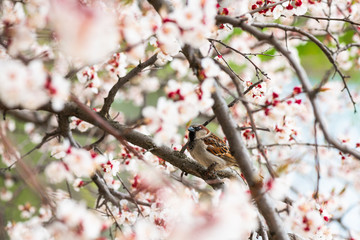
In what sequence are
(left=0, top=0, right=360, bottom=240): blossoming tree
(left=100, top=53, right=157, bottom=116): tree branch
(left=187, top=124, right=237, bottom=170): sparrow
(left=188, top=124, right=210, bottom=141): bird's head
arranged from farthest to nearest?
1. (left=188, top=124, right=210, bottom=141): bird's head
2. (left=187, top=124, right=237, bottom=170): sparrow
3. (left=100, top=53, right=157, bottom=116): tree branch
4. (left=0, top=0, right=360, bottom=240): blossoming tree

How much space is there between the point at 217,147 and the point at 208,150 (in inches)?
3.5

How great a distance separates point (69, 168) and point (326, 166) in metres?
4.18

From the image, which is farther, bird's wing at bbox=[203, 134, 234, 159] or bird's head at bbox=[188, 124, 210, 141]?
bird's head at bbox=[188, 124, 210, 141]

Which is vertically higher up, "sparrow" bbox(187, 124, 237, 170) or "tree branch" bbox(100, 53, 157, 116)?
"sparrow" bbox(187, 124, 237, 170)

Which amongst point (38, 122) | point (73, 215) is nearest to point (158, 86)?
point (38, 122)

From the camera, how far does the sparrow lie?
300 cm

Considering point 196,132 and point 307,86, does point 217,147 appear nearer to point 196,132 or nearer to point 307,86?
point 196,132

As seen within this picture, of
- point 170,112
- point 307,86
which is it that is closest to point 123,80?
point 170,112

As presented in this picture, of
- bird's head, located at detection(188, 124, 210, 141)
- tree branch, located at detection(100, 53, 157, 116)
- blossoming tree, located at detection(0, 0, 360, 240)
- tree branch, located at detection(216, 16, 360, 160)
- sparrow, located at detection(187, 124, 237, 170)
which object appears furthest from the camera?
bird's head, located at detection(188, 124, 210, 141)

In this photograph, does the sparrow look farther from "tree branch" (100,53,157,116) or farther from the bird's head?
"tree branch" (100,53,157,116)

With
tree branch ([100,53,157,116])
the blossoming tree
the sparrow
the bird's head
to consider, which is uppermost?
the bird's head

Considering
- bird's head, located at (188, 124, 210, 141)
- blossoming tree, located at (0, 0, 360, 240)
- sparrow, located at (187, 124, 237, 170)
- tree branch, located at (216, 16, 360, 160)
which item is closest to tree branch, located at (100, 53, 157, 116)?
blossoming tree, located at (0, 0, 360, 240)

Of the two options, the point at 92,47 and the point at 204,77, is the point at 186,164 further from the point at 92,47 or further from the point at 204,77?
the point at 92,47

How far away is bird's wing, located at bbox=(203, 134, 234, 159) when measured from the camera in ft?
10.0
